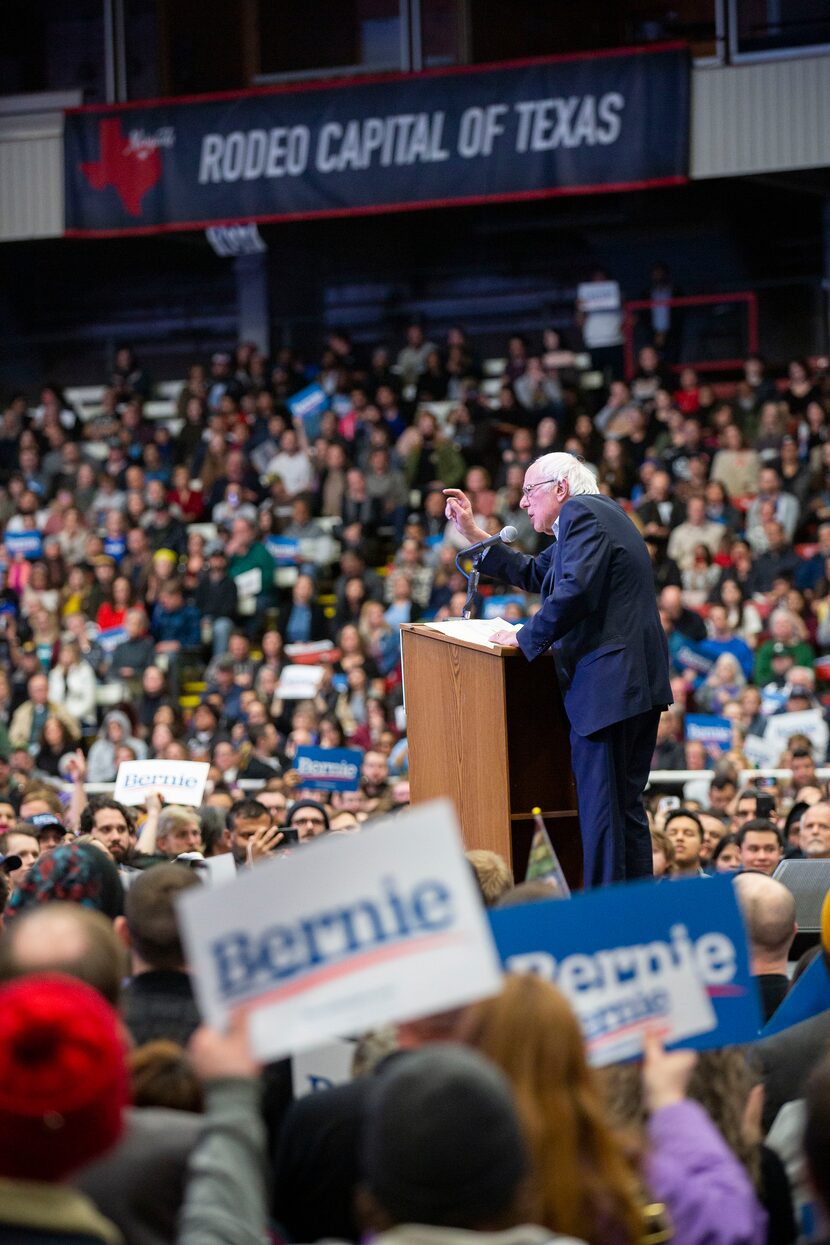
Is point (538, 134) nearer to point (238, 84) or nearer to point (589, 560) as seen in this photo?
point (238, 84)

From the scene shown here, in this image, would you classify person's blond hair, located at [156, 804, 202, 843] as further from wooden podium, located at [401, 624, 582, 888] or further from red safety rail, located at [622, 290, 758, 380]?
red safety rail, located at [622, 290, 758, 380]

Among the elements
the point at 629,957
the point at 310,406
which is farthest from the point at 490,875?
the point at 310,406

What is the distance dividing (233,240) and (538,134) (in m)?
3.57

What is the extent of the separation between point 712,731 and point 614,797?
6.48m

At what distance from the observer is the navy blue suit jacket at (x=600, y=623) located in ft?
17.3

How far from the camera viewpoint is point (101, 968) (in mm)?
2883

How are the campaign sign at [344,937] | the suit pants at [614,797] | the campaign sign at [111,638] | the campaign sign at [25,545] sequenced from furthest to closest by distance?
the campaign sign at [25,545]
the campaign sign at [111,638]
the suit pants at [614,797]
the campaign sign at [344,937]

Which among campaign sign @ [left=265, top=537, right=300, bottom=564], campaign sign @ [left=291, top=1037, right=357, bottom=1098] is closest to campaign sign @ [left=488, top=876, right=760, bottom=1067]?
campaign sign @ [left=291, top=1037, right=357, bottom=1098]

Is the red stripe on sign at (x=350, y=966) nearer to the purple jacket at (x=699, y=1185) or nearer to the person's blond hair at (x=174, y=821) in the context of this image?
the purple jacket at (x=699, y=1185)

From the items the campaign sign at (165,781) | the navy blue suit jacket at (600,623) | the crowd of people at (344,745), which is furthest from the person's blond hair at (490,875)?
the campaign sign at (165,781)

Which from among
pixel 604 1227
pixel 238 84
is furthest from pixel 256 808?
pixel 238 84

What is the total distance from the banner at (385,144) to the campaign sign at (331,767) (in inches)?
306

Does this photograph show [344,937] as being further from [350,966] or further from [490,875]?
[490,875]

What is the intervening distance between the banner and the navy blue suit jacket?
11.4m
